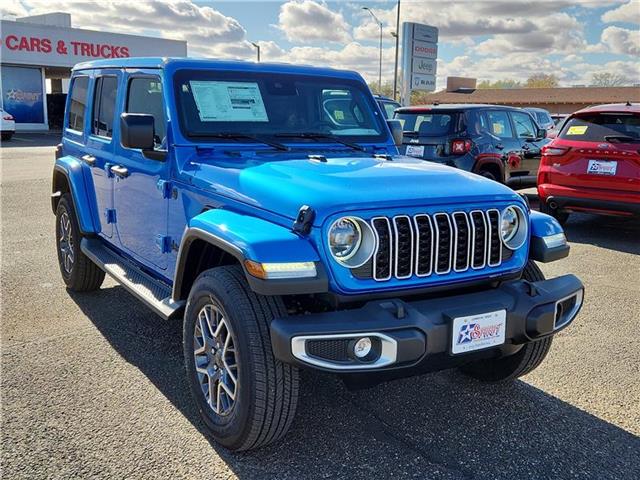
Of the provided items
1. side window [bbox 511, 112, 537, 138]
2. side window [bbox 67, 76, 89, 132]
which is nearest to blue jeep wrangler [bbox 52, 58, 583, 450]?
side window [bbox 67, 76, 89, 132]

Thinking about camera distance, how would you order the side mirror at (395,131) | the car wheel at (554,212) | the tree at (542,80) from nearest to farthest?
the side mirror at (395,131) < the car wheel at (554,212) < the tree at (542,80)

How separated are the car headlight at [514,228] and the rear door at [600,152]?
4.86 m

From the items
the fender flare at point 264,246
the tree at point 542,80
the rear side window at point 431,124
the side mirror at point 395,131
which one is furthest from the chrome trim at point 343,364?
the tree at point 542,80

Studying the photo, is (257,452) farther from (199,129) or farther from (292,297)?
(199,129)

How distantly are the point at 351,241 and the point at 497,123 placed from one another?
7837mm

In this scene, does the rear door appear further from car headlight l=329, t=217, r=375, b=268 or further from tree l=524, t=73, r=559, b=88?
tree l=524, t=73, r=559, b=88

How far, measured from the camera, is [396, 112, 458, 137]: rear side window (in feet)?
30.7

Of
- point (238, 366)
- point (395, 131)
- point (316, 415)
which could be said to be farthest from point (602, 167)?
point (238, 366)

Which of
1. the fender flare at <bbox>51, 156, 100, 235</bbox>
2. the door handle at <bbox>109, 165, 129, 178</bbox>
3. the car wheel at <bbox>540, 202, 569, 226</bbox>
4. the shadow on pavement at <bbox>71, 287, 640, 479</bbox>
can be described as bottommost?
the shadow on pavement at <bbox>71, 287, 640, 479</bbox>

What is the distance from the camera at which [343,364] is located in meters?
2.66

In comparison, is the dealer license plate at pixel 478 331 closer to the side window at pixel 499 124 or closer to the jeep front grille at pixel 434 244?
the jeep front grille at pixel 434 244

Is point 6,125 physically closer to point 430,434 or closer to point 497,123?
point 497,123

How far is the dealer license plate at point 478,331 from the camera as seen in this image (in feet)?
9.16

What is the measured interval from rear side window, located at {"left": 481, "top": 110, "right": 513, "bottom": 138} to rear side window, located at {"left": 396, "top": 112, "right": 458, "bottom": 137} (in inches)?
23.1
